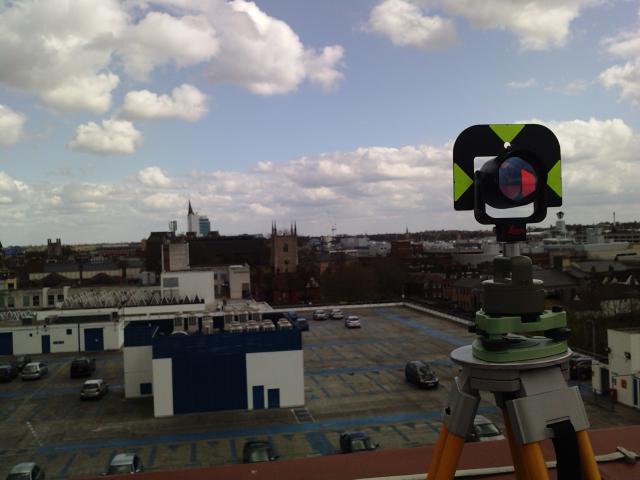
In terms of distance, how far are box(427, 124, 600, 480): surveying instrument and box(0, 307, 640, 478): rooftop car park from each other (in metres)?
11.8

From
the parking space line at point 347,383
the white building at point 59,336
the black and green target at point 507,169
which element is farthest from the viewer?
the white building at point 59,336

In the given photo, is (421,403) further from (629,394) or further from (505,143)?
(505,143)

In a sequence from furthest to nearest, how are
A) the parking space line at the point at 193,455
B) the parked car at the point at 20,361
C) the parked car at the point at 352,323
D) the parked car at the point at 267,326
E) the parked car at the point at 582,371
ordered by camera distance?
the parked car at the point at 352,323 → the parked car at the point at 20,361 → the parked car at the point at 582,371 → the parked car at the point at 267,326 → the parking space line at the point at 193,455

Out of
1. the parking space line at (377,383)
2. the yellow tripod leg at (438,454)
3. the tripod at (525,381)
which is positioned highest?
the tripod at (525,381)

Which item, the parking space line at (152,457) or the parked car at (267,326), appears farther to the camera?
the parked car at (267,326)

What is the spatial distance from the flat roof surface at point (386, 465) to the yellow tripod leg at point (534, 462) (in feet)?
Result: 2.67

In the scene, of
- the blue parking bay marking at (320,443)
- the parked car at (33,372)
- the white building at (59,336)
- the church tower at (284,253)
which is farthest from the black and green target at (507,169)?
the church tower at (284,253)

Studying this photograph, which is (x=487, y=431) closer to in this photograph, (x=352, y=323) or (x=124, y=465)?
(x=124, y=465)

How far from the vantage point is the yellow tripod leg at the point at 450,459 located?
2117 millimetres

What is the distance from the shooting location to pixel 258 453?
489 inches

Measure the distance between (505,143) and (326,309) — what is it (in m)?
36.3

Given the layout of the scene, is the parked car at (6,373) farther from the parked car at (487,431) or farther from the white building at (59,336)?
the parked car at (487,431)

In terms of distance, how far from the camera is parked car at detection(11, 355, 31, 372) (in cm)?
2458

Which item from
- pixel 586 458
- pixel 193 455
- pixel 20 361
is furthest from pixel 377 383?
pixel 586 458
